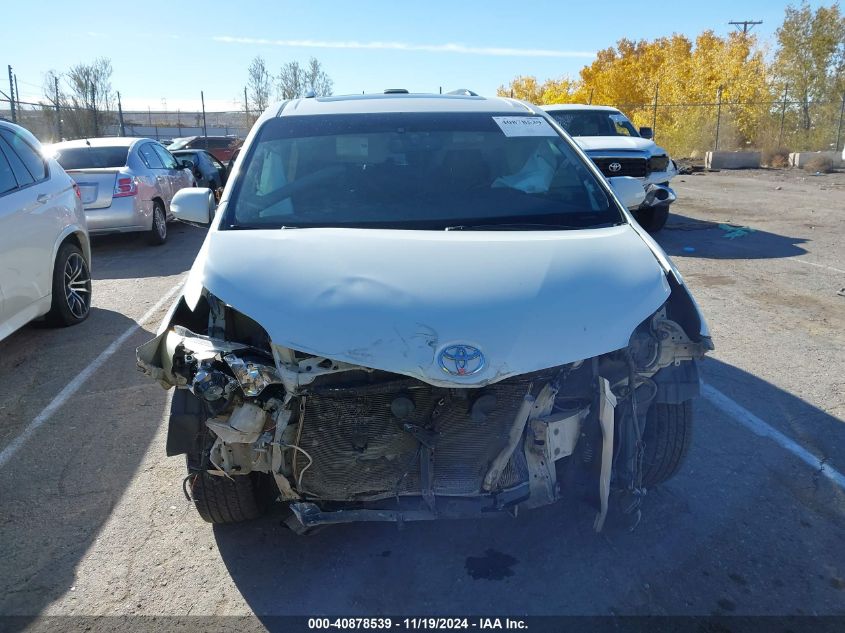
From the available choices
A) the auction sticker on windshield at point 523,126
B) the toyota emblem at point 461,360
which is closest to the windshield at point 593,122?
the auction sticker on windshield at point 523,126

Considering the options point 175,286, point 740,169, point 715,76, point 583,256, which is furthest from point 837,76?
point 583,256

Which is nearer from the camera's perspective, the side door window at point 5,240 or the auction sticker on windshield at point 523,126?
the auction sticker on windshield at point 523,126

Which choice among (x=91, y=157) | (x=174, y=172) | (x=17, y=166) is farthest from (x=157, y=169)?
(x=17, y=166)

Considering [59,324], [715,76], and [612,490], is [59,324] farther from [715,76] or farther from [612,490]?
[715,76]

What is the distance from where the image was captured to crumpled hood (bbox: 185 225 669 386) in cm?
249

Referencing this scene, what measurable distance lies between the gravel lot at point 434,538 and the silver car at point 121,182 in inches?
207

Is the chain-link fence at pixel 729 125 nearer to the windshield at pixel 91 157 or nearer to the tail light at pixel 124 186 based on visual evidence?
the windshield at pixel 91 157

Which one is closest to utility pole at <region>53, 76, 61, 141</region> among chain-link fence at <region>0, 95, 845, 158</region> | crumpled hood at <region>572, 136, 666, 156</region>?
chain-link fence at <region>0, 95, 845, 158</region>

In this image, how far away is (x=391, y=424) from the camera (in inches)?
106

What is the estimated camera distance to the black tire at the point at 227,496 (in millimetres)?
3025

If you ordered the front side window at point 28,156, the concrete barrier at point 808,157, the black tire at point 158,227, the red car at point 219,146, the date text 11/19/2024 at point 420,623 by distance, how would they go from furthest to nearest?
the red car at point 219,146, the concrete barrier at point 808,157, the black tire at point 158,227, the front side window at point 28,156, the date text 11/19/2024 at point 420,623

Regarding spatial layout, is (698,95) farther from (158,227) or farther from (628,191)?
(628,191)

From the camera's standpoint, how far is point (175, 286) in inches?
324

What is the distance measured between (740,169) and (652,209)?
15924mm
